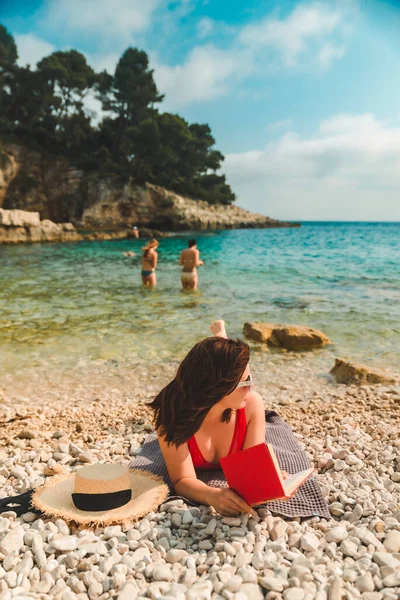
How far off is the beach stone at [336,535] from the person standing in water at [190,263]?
10792mm

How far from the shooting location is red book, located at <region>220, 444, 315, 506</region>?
90.6 inches

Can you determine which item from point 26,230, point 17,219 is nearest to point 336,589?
point 26,230

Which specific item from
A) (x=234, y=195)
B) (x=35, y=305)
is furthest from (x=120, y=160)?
(x=35, y=305)


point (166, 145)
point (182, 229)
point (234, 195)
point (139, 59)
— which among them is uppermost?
point (139, 59)

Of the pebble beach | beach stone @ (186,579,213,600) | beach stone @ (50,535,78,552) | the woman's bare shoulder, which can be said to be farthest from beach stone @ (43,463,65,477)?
beach stone @ (186,579,213,600)

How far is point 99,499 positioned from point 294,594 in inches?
46.6

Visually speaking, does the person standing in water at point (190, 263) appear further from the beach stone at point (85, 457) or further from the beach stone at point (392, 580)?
the beach stone at point (392, 580)

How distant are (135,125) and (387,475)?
52.4 meters

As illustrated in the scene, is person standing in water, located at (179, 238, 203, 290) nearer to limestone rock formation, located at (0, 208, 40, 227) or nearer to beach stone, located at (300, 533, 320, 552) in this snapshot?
beach stone, located at (300, 533, 320, 552)

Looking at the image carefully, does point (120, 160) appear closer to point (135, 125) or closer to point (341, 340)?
point (135, 125)

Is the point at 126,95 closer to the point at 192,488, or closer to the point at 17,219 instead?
the point at 17,219

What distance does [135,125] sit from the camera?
50.0 metres

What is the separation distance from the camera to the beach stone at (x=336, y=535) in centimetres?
223

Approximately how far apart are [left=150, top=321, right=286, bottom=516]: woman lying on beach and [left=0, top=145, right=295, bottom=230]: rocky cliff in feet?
147
